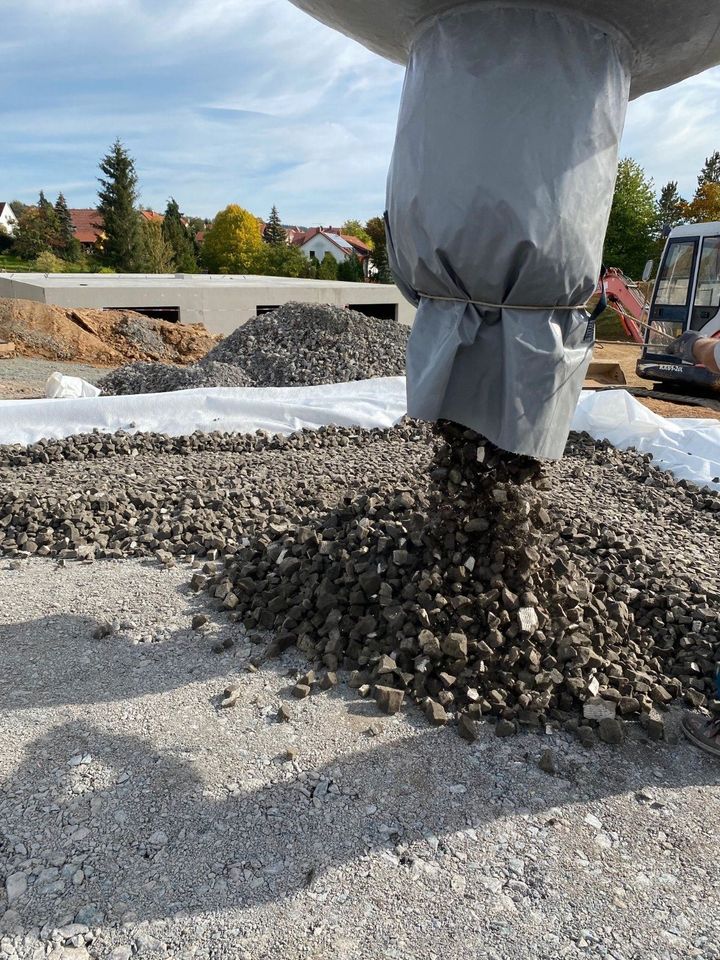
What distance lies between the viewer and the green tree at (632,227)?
30.8m

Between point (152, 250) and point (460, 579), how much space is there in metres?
38.9

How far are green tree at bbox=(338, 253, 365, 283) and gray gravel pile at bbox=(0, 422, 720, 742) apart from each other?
3165 centimetres

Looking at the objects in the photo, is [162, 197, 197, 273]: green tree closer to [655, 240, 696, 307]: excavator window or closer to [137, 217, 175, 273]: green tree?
[137, 217, 175, 273]: green tree

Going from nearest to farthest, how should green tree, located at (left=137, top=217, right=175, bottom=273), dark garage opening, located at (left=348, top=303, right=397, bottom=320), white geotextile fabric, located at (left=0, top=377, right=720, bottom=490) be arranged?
white geotextile fabric, located at (left=0, top=377, right=720, bottom=490) → dark garage opening, located at (left=348, top=303, right=397, bottom=320) → green tree, located at (left=137, top=217, right=175, bottom=273)

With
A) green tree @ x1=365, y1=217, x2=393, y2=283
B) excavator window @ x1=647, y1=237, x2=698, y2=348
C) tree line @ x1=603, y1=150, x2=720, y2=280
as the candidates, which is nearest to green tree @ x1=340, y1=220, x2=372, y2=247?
green tree @ x1=365, y1=217, x2=393, y2=283

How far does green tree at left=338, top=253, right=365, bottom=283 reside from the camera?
115ft

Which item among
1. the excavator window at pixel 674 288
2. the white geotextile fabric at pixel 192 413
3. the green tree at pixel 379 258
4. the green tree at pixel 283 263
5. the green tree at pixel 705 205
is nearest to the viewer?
the white geotextile fabric at pixel 192 413

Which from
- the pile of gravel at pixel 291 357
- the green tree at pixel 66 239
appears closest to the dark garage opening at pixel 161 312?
the pile of gravel at pixel 291 357

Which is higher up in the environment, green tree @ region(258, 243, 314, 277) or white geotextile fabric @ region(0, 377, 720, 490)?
green tree @ region(258, 243, 314, 277)

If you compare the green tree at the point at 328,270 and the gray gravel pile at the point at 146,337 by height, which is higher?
the green tree at the point at 328,270

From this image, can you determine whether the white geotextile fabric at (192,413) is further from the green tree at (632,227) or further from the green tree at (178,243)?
the green tree at (178,243)

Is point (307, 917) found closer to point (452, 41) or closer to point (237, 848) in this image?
point (237, 848)

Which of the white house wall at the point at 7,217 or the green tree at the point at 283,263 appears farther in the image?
the white house wall at the point at 7,217

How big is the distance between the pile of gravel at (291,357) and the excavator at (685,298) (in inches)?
157
